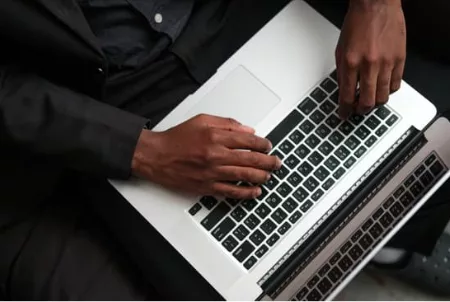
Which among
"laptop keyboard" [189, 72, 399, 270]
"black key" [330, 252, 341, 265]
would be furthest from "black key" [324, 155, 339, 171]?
"black key" [330, 252, 341, 265]

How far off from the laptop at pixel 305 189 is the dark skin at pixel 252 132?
0.02 meters

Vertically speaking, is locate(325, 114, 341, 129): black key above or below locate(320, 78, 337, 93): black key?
below

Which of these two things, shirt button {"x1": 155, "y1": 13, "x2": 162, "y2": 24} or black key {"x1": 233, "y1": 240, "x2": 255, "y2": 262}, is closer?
black key {"x1": 233, "y1": 240, "x2": 255, "y2": 262}

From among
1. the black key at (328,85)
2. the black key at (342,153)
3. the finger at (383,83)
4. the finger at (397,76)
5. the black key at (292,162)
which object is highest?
the finger at (397,76)

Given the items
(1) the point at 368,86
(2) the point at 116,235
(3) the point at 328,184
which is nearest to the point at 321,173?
(3) the point at 328,184

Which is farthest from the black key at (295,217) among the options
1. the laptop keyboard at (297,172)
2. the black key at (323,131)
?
the black key at (323,131)

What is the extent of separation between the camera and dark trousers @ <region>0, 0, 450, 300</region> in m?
0.90

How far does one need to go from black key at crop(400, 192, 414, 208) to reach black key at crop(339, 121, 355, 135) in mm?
102

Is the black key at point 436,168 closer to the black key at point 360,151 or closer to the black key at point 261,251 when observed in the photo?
the black key at point 360,151

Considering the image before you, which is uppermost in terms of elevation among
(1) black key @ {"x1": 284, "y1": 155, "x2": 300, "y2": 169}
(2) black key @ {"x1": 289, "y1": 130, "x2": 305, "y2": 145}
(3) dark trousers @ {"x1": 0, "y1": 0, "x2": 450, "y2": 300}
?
(2) black key @ {"x1": 289, "y1": 130, "x2": 305, "y2": 145}

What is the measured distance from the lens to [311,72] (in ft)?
2.93

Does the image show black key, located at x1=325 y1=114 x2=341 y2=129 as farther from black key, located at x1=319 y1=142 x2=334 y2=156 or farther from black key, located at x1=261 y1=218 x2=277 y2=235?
black key, located at x1=261 y1=218 x2=277 y2=235

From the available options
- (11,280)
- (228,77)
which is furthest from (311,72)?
(11,280)

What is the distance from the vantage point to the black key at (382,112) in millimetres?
872
